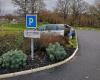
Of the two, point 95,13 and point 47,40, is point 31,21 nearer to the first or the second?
point 47,40

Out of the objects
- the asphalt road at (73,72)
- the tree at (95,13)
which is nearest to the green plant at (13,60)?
the asphalt road at (73,72)

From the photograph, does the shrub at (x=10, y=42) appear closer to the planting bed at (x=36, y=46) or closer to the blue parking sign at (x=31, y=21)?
the planting bed at (x=36, y=46)

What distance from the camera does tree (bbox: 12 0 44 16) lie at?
4761 cm

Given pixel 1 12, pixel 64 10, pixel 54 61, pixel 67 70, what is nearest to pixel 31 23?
pixel 54 61

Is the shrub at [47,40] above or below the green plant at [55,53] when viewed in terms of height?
above

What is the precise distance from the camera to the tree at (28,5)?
156 feet

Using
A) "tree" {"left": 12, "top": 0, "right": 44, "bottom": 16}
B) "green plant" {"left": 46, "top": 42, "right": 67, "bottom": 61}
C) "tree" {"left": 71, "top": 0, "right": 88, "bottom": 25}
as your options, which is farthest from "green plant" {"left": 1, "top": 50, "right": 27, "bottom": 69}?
"tree" {"left": 71, "top": 0, "right": 88, "bottom": 25}

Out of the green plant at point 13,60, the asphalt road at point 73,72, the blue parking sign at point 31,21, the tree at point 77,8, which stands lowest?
the asphalt road at point 73,72

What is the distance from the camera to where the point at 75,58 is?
39.9 feet

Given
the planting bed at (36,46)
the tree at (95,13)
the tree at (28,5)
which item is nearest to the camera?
the planting bed at (36,46)

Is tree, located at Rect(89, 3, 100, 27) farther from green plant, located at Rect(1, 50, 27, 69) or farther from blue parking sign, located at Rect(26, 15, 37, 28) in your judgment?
green plant, located at Rect(1, 50, 27, 69)

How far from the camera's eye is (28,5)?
4828cm

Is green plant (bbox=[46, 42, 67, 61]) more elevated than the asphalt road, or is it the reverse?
green plant (bbox=[46, 42, 67, 61])

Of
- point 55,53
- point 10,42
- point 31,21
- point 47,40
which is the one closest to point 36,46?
point 47,40
